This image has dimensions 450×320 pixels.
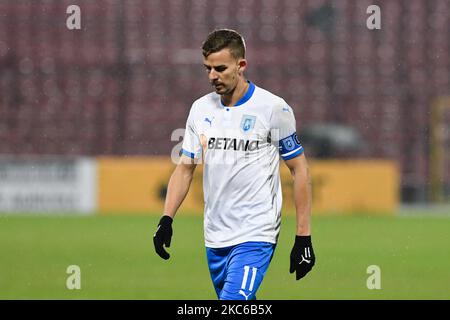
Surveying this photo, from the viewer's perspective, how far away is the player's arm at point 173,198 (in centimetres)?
576

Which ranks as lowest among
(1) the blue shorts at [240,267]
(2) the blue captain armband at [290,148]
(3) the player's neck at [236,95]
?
(1) the blue shorts at [240,267]

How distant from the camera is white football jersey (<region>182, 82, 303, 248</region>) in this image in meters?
5.63

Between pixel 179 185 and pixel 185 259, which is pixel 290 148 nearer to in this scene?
pixel 179 185

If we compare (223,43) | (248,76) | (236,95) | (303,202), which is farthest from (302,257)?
(248,76)

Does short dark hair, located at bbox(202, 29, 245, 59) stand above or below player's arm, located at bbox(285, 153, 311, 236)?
above

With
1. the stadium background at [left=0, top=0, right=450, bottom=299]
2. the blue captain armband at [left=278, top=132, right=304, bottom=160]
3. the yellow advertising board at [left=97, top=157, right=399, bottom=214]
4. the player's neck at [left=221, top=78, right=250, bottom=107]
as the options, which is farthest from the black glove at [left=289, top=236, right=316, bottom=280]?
the stadium background at [left=0, top=0, right=450, bottom=299]

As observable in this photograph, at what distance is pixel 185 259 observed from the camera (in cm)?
1219

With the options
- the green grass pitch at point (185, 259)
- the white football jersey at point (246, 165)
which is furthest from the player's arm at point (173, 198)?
the green grass pitch at point (185, 259)

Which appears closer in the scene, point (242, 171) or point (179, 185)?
point (242, 171)

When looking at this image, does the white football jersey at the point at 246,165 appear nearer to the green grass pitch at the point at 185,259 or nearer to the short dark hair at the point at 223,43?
the short dark hair at the point at 223,43

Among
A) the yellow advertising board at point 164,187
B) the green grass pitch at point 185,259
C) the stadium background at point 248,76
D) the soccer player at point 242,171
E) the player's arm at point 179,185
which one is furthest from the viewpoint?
the stadium background at point 248,76

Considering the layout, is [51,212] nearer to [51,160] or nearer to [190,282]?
[51,160]

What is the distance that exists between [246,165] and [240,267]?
57cm

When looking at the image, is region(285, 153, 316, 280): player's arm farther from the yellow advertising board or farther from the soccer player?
the yellow advertising board
